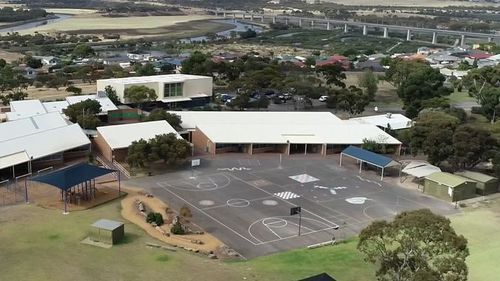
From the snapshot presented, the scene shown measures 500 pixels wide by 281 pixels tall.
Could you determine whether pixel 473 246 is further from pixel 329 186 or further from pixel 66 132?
pixel 66 132

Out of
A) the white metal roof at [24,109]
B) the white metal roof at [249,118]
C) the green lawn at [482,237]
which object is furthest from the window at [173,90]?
the green lawn at [482,237]

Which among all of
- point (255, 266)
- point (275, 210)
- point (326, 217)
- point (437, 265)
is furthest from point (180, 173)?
point (437, 265)

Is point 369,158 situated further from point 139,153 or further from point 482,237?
point 139,153

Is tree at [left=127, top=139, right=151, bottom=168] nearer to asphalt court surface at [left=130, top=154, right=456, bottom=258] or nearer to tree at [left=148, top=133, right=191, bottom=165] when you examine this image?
tree at [left=148, top=133, right=191, bottom=165]

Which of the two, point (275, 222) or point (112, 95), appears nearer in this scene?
point (275, 222)

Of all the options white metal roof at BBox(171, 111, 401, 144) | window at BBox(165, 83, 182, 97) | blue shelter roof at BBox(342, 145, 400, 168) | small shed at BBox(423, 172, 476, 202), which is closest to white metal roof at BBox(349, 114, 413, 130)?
white metal roof at BBox(171, 111, 401, 144)

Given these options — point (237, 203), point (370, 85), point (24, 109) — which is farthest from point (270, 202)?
point (370, 85)
